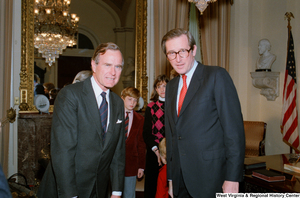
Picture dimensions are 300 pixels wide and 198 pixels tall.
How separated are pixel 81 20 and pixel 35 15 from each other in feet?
2.50

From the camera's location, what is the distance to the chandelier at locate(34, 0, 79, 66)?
15.3 feet

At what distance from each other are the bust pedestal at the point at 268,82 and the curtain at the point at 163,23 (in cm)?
162

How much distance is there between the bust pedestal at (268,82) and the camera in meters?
4.88

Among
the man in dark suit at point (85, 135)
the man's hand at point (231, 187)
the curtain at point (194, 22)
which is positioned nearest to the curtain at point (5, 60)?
the man in dark suit at point (85, 135)

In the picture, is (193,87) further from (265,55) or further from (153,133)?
(265,55)

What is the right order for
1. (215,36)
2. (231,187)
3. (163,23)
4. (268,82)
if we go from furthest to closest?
(215,36) < (163,23) < (268,82) < (231,187)

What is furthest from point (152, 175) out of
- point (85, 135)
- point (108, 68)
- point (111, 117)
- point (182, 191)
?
point (108, 68)

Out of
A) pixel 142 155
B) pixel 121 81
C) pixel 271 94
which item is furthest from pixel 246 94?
pixel 142 155

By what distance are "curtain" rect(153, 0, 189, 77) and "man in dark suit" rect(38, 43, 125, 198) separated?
Result: 3359 millimetres

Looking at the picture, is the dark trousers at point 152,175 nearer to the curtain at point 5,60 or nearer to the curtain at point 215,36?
the curtain at point 5,60

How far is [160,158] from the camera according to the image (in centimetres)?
307

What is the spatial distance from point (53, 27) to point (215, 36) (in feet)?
10.0

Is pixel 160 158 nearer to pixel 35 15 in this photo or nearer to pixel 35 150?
pixel 35 150

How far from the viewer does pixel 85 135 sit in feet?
5.72
